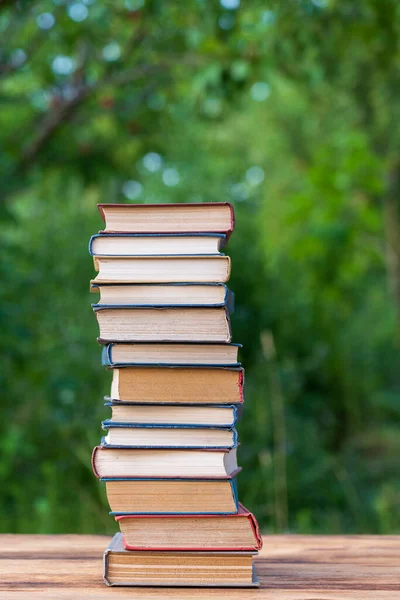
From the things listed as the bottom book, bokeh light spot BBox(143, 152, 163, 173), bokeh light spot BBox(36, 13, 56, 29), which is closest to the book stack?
the bottom book

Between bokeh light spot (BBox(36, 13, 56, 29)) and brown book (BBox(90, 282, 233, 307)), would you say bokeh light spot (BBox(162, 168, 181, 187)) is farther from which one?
brown book (BBox(90, 282, 233, 307))

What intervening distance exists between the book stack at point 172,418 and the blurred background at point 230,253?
1924 millimetres

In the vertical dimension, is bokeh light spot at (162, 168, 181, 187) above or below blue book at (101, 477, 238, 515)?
above

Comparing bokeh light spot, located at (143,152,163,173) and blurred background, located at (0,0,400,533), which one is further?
bokeh light spot, located at (143,152,163,173)

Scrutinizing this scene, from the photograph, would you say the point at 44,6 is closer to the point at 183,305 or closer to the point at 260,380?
the point at 260,380

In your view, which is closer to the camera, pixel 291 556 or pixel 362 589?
pixel 362 589

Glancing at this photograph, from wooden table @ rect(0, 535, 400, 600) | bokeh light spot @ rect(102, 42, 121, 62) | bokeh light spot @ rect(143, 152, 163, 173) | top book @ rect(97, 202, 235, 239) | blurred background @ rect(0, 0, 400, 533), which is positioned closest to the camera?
wooden table @ rect(0, 535, 400, 600)

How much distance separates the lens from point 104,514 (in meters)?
3.79

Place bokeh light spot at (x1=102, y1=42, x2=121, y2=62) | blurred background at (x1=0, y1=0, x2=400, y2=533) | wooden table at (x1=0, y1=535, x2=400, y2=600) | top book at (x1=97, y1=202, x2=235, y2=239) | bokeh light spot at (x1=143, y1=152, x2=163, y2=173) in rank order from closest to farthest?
wooden table at (x1=0, y1=535, x2=400, y2=600) → top book at (x1=97, y1=202, x2=235, y2=239) → blurred background at (x1=0, y1=0, x2=400, y2=533) → bokeh light spot at (x1=102, y1=42, x2=121, y2=62) → bokeh light spot at (x1=143, y1=152, x2=163, y2=173)

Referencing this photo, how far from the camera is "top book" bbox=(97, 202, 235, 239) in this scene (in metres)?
1.21

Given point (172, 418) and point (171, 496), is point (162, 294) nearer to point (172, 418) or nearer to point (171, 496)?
point (172, 418)

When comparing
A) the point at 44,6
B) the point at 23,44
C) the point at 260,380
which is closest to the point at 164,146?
the point at 23,44

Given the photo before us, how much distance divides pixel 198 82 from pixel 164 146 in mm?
4546

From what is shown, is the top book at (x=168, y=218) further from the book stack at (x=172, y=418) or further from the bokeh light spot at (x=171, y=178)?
the bokeh light spot at (x=171, y=178)
